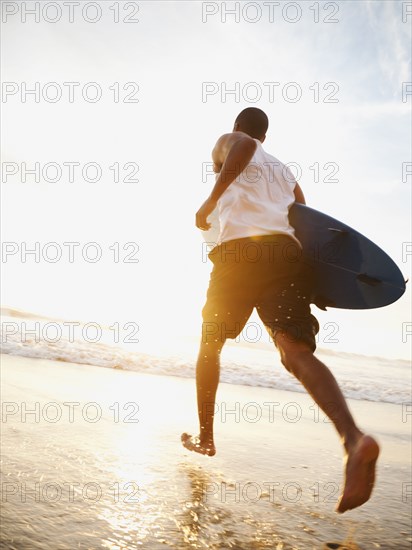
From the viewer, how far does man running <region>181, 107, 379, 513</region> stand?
203 cm

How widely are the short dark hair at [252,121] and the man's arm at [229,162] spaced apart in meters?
0.24

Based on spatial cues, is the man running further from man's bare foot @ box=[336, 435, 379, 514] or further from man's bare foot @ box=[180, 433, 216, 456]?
man's bare foot @ box=[336, 435, 379, 514]

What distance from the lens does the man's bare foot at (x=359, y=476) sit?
1.64 metres

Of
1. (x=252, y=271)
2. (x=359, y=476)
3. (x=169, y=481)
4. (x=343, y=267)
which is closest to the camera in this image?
(x=359, y=476)

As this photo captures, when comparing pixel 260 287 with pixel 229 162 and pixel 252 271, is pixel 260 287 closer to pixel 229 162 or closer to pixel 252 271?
pixel 252 271

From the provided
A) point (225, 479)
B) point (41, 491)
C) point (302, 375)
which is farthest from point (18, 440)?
point (302, 375)

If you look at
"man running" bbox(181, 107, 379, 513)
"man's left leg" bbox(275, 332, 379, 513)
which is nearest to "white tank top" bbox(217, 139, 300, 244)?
"man running" bbox(181, 107, 379, 513)

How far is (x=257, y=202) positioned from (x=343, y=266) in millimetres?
690

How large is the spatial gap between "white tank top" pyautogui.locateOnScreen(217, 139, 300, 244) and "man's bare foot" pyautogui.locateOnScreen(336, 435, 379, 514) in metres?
1.06

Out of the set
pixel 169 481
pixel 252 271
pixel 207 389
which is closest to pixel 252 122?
pixel 252 271

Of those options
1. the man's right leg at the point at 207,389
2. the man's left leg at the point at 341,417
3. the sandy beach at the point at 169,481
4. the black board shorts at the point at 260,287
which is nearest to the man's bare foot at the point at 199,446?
the man's right leg at the point at 207,389

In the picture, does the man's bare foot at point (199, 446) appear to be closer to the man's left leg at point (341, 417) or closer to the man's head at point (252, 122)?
the man's left leg at point (341, 417)

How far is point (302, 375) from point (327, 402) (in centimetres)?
15

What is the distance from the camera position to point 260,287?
218 centimetres
